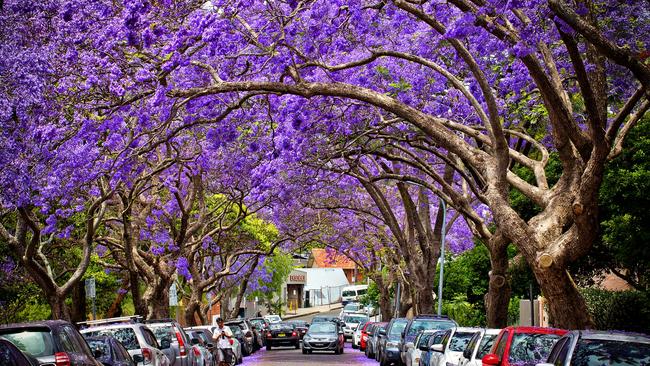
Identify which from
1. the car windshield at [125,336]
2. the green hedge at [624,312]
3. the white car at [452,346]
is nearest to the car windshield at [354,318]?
the green hedge at [624,312]

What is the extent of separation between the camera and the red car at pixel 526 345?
530 inches

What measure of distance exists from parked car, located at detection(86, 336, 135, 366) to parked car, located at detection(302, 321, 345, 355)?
88.1 ft

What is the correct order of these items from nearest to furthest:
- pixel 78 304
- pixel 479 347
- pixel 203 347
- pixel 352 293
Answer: pixel 479 347 → pixel 203 347 → pixel 78 304 → pixel 352 293

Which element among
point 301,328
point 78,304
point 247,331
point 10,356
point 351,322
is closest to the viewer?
point 10,356

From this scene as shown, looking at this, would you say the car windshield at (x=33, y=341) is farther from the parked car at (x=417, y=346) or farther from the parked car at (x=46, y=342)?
the parked car at (x=417, y=346)

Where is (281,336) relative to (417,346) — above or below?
above

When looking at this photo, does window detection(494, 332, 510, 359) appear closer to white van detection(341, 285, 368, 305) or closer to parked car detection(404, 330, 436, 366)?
parked car detection(404, 330, 436, 366)

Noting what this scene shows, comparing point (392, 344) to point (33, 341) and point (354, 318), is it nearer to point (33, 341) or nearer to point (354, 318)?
point (33, 341)

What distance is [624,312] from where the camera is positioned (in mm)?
23844

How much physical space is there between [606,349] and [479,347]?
232 inches

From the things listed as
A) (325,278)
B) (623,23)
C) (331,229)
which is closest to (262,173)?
(623,23)

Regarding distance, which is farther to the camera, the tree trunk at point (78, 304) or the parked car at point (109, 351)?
the tree trunk at point (78, 304)

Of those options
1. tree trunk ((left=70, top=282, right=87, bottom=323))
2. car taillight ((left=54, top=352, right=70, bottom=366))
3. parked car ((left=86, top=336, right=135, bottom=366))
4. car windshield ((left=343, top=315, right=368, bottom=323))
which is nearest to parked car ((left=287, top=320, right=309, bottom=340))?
car windshield ((left=343, top=315, right=368, bottom=323))

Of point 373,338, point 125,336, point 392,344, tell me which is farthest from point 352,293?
point 125,336
